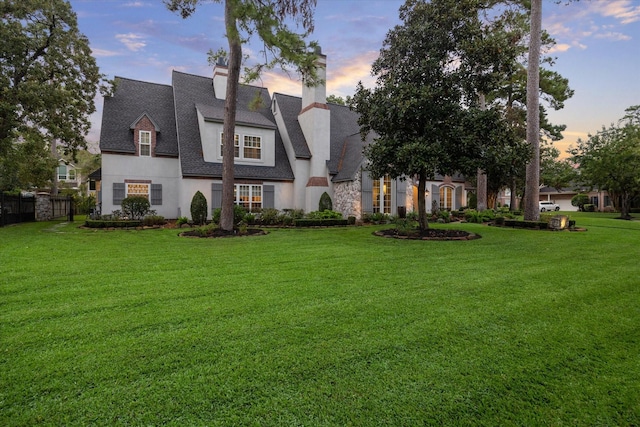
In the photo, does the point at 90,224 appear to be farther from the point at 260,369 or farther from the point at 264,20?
the point at 260,369

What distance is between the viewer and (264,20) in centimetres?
787

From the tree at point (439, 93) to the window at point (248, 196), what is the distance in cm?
876

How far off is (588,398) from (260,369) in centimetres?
237

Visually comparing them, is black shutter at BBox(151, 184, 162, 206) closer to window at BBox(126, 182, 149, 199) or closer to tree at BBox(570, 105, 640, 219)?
window at BBox(126, 182, 149, 199)

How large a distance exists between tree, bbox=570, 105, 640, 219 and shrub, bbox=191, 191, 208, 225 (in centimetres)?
2658

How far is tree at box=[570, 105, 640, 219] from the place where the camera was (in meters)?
20.8

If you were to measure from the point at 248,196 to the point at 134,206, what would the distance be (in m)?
5.57

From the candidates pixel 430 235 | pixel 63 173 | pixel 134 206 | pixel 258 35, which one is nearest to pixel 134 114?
pixel 134 206

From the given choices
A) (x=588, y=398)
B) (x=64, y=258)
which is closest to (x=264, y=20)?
(x=64, y=258)

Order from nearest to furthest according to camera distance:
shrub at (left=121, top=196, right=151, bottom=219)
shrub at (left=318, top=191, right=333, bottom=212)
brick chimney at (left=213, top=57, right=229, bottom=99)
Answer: shrub at (left=121, top=196, right=151, bottom=219), shrub at (left=318, top=191, right=333, bottom=212), brick chimney at (left=213, top=57, right=229, bottom=99)

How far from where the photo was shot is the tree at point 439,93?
31.9ft

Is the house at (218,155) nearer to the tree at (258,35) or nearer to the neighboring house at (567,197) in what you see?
the tree at (258,35)

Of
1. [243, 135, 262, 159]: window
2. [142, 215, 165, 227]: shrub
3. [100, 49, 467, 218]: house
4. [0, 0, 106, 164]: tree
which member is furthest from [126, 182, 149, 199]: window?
[243, 135, 262, 159]: window

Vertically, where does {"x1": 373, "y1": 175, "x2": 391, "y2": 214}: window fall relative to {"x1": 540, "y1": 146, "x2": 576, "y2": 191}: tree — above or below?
below
